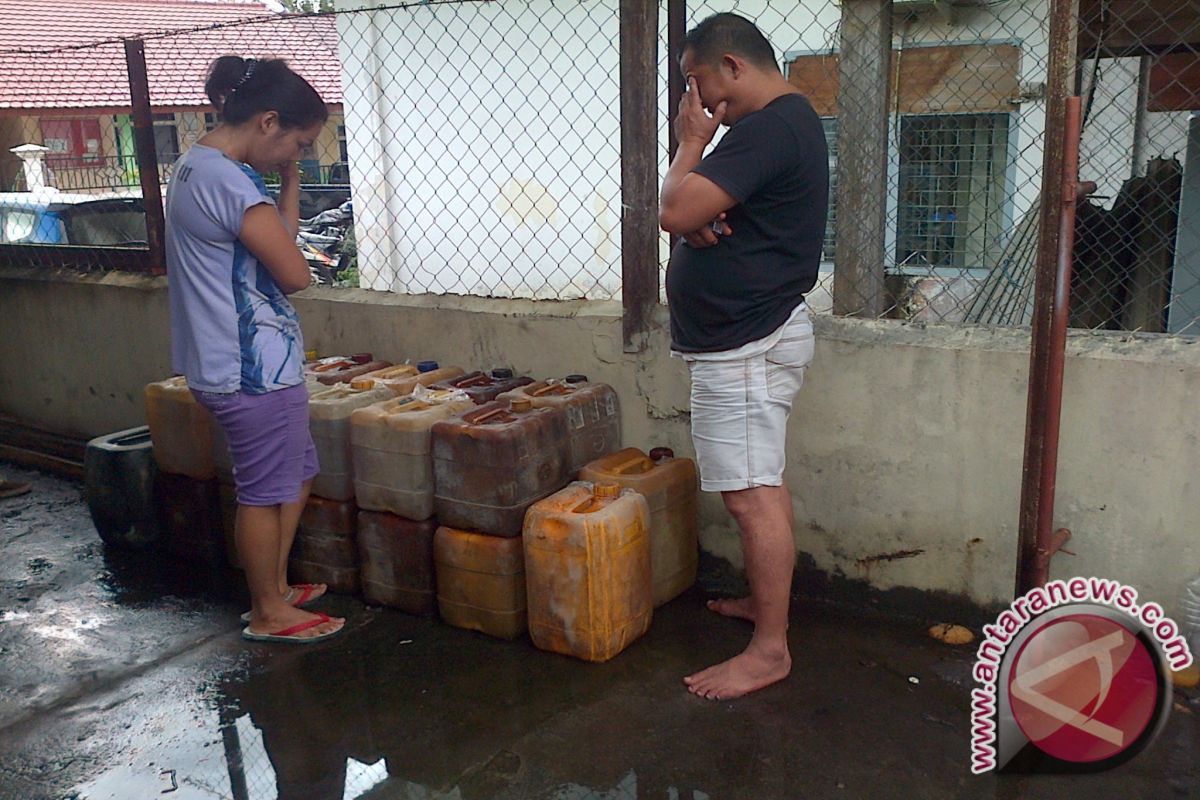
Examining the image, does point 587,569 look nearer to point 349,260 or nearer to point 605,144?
point 605,144

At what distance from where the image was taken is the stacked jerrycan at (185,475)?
392 cm

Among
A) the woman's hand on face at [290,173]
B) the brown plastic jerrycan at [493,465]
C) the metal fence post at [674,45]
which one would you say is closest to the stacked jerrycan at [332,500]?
the brown plastic jerrycan at [493,465]

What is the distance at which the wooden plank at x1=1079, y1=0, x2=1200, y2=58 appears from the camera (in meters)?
3.50

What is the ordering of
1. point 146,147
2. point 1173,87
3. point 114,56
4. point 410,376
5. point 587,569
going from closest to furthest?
1. point 587,569
2. point 410,376
3. point 1173,87
4. point 146,147
5. point 114,56

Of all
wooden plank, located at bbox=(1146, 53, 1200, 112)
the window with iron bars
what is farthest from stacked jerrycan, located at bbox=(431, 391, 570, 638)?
the window with iron bars

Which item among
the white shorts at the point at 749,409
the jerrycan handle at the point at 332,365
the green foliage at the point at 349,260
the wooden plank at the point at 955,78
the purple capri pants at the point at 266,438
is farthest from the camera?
the green foliage at the point at 349,260

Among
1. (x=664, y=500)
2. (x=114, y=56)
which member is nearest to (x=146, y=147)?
(x=664, y=500)

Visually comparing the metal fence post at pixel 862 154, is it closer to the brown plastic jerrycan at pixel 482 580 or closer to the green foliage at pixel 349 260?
the brown plastic jerrycan at pixel 482 580

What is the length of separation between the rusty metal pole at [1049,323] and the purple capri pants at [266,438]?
2.21 meters

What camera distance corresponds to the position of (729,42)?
8.81 ft

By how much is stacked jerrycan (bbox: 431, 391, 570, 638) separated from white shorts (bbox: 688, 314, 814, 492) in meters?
0.66

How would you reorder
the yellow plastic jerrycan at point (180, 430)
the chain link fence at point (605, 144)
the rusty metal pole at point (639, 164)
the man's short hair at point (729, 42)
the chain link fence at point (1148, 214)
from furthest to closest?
the chain link fence at point (605, 144), the yellow plastic jerrycan at point (180, 430), the chain link fence at point (1148, 214), the rusty metal pole at point (639, 164), the man's short hair at point (729, 42)

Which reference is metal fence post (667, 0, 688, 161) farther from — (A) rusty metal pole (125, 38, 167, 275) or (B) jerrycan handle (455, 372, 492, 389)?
(A) rusty metal pole (125, 38, 167, 275)

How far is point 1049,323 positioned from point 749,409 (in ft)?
2.70
